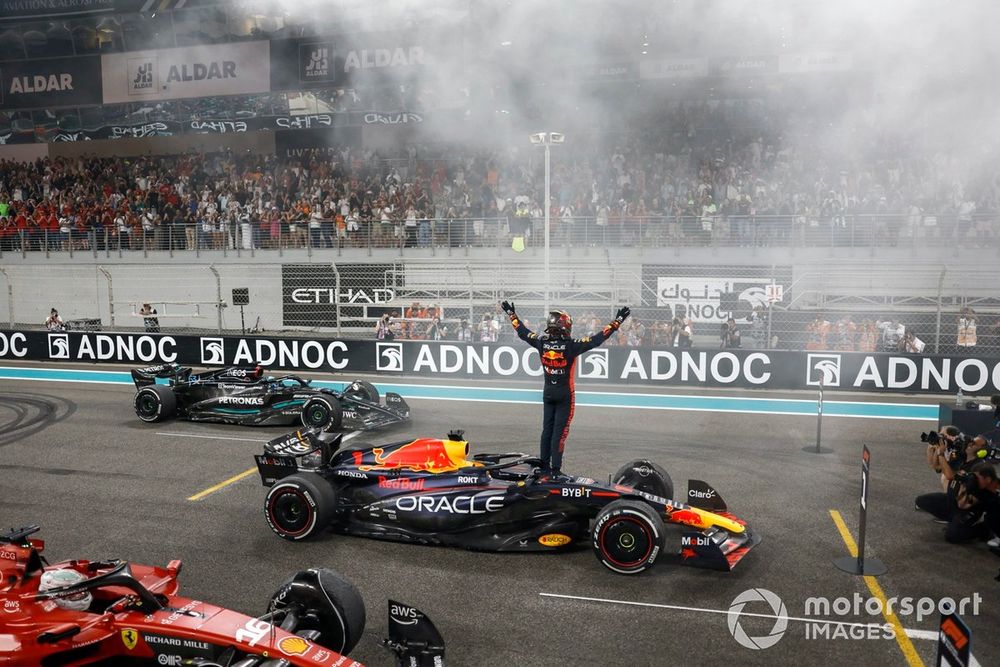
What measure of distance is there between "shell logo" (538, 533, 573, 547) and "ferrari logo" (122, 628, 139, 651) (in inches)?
125

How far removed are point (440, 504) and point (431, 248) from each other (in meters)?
13.3

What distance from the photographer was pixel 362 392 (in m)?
11.4

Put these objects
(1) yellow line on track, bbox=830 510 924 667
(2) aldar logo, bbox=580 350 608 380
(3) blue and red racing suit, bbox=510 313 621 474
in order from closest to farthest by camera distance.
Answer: (1) yellow line on track, bbox=830 510 924 667 → (3) blue and red racing suit, bbox=510 313 621 474 → (2) aldar logo, bbox=580 350 608 380

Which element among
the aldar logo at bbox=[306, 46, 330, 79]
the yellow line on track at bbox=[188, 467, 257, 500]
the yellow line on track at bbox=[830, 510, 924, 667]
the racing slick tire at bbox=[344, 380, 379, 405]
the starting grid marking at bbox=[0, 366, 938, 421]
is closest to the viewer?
the yellow line on track at bbox=[830, 510, 924, 667]

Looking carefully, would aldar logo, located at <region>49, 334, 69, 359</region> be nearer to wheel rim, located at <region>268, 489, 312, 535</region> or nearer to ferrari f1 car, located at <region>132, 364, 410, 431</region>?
ferrari f1 car, located at <region>132, 364, 410, 431</region>

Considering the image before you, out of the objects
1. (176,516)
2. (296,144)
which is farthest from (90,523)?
(296,144)

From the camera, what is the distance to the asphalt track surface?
5.14m

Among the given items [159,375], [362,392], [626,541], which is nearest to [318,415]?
[362,392]

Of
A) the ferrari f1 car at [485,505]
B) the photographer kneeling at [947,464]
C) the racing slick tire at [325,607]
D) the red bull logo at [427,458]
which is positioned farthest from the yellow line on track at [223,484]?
the photographer kneeling at [947,464]

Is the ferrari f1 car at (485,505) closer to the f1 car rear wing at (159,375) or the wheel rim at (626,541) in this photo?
the wheel rim at (626,541)

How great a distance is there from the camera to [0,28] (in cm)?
2344

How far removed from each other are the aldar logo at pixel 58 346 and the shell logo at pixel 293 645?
1581cm

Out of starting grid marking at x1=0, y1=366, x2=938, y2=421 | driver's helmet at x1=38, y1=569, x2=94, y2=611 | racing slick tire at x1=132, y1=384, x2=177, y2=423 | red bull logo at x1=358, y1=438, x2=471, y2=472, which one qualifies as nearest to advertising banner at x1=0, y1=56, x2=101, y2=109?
starting grid marking at x1=0, y1=366, x2=938, y2=421

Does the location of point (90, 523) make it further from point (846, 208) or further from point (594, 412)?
point (846, 208)
